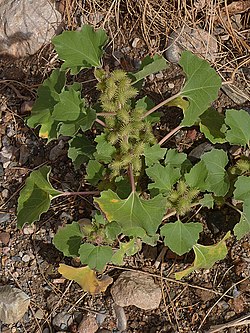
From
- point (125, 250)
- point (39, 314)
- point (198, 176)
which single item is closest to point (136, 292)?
point (125, 250)

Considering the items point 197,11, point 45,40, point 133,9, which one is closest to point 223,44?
point 197,11

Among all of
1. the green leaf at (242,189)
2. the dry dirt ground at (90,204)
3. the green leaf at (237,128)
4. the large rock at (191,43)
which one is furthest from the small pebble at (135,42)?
the green leaf at (242,189)

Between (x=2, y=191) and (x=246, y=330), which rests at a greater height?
(x=2, y=191)

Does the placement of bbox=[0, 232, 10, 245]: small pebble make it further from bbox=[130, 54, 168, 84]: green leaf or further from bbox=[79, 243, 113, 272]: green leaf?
bbox=[130, 54, 168, 84]: green leaf

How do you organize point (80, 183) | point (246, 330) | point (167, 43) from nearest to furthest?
point (246, 330) → point (80, 183) → point (167, 43)

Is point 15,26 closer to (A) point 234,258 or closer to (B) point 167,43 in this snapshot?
(B) point 167,43
